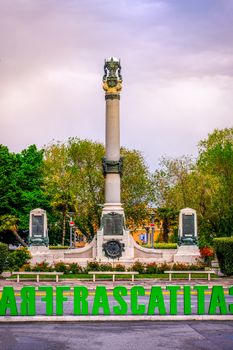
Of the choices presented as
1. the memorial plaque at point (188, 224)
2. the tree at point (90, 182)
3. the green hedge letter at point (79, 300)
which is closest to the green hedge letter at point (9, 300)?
the green hedge letter at point (79, 300)

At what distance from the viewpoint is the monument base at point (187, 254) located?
4531cm

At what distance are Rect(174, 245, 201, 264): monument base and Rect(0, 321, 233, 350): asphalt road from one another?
27522mm

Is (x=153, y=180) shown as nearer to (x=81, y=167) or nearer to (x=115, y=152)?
(x=81, y=167)

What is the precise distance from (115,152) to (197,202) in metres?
16.0

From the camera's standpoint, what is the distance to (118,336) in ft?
50.7

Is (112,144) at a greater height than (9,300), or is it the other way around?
(112,144)

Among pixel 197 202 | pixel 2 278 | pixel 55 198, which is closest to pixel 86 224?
pixel 55 198

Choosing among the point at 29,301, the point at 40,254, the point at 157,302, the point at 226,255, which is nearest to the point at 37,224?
the point at 40,254

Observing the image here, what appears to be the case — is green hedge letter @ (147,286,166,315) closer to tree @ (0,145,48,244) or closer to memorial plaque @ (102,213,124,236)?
memorial plaque @ (102,213,124,236)

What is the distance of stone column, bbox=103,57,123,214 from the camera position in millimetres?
46688

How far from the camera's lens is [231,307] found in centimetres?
1850

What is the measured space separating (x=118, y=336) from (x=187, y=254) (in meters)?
30.6

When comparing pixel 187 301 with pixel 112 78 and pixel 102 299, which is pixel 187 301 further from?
pixel 112 78

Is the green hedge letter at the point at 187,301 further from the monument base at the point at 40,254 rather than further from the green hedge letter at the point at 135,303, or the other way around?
the monument base at the point at 40,254
